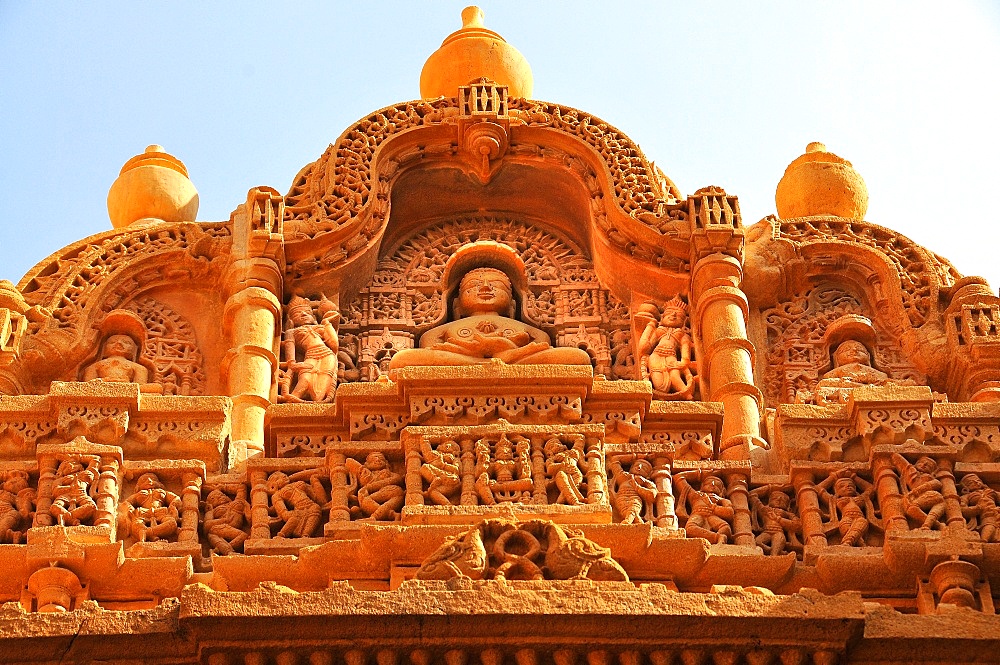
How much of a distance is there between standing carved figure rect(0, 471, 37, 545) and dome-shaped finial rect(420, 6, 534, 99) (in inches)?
287

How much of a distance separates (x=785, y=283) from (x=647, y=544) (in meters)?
5.47

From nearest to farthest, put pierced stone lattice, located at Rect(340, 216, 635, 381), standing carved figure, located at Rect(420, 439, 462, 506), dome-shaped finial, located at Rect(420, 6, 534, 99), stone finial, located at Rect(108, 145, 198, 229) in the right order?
standing carved figure, located at Rect(420, 439, 462, 506), pierced stone lattice, located at Rect(340, 216, 635, 381), stone finial, located at Rect(108, 145, 198, 229), dome-shaped finial, located at Rect(420, 6, 534, 99)

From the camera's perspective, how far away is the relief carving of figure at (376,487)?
50.6 feet

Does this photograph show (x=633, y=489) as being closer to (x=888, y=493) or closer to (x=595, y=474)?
(x=595, y=474)

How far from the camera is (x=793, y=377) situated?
62.1ft

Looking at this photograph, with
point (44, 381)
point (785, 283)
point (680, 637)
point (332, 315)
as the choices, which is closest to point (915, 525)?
point (680, 637)

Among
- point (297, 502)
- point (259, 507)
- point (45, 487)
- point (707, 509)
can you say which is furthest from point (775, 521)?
point (45, 487)

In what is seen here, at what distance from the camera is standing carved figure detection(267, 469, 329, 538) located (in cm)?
1566

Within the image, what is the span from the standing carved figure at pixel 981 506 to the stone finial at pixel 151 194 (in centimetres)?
851

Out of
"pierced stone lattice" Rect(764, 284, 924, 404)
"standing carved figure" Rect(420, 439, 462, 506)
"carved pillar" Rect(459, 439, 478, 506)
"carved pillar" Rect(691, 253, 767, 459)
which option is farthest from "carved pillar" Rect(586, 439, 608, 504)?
"pierced stone lattice" Rect(764, 284, 924, 404)

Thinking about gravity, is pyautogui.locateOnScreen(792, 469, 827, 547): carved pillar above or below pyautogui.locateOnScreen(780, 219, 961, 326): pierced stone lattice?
below

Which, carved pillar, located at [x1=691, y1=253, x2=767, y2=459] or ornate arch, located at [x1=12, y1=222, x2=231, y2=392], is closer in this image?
carved pillar, located at [x1=691, y1=253, x2=767, y2=459]

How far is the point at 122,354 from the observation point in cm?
1903

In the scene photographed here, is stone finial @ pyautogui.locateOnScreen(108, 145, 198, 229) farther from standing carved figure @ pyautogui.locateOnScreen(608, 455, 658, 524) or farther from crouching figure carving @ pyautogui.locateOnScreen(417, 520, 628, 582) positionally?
crouching figure carving @ pyautogui.locateOnScreen(417, 520, 628, 582)
